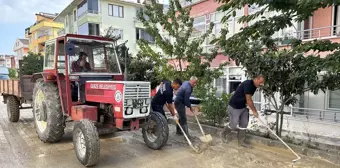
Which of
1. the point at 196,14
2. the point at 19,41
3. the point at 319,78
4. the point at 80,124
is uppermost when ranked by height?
the point at 19,41

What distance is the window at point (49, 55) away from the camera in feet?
21.2

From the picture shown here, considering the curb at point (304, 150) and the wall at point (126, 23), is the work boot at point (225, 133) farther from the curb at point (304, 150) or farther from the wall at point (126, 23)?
the wall at point (126, 23)

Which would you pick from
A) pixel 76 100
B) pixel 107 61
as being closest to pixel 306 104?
pixel 107 61

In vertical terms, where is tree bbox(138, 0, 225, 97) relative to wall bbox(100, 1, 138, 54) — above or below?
below

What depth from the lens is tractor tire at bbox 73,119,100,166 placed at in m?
4.67

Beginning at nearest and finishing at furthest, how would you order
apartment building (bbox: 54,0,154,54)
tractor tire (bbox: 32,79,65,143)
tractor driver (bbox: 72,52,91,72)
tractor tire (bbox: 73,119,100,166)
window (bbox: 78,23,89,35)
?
tractor tire (bbox: 73,119,100,166), tractor tire (bbox: 32,79,65,143), tractor driver (bbox: 72,52,91,72), window (bbox: 78,23,89,35), apartment building (bbox: 54,0,154,54)

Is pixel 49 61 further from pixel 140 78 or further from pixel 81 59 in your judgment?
pixel 140 78

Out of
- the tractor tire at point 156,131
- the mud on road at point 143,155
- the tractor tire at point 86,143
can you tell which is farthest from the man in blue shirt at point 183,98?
the tractor tire at point 86,143

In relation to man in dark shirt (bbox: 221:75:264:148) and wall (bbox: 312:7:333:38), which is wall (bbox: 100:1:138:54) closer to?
wall (bbox: 312:7:333:38)

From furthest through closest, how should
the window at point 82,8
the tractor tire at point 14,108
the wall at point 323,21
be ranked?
1. the window at point 82,8
2. the wall at point 323,21
3. the tractor tire at point 14,108

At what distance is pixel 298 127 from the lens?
29.4ft

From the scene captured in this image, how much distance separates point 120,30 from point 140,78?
16.5 metres

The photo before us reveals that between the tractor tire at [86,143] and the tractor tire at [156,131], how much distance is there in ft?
4.75

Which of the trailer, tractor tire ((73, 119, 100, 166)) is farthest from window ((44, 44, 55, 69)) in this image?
tractor tire ((73, 119, 100, 166))
